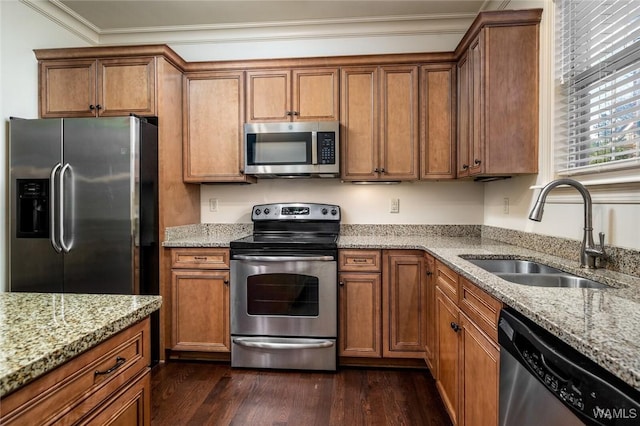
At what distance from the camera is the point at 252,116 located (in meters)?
2.75

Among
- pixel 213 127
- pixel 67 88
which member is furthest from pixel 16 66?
pixel 213 127

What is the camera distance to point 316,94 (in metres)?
2.70

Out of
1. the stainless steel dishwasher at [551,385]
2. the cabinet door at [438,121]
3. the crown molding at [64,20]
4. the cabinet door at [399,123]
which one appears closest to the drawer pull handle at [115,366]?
the stainless steel dishwasher at [551,385]

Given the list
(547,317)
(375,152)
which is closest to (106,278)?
(375,152)

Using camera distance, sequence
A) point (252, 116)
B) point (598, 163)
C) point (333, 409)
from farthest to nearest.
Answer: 1. point (252, 116)
2. point (333, 409)
3. point (598, 163)

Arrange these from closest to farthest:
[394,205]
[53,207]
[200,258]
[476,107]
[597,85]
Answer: [597,85], [476,107], [53,207], [200,258], [394,205]

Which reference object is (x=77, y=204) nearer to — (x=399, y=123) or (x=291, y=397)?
(x=291, y=397)

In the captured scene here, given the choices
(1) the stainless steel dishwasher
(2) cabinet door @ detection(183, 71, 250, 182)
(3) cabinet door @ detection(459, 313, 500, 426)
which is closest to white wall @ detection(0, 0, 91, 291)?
(2) cabinet door @ detection(183, 71, 250, 182)

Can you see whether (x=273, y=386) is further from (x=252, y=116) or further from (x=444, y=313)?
A: (x=252, y=116)

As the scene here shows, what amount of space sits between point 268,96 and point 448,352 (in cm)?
222

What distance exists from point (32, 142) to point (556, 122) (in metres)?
3.32

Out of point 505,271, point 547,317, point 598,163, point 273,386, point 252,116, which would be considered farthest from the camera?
point 252,116

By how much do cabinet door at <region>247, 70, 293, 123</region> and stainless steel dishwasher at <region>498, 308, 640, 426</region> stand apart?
7.22ft

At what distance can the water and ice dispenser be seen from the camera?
7.61ft
